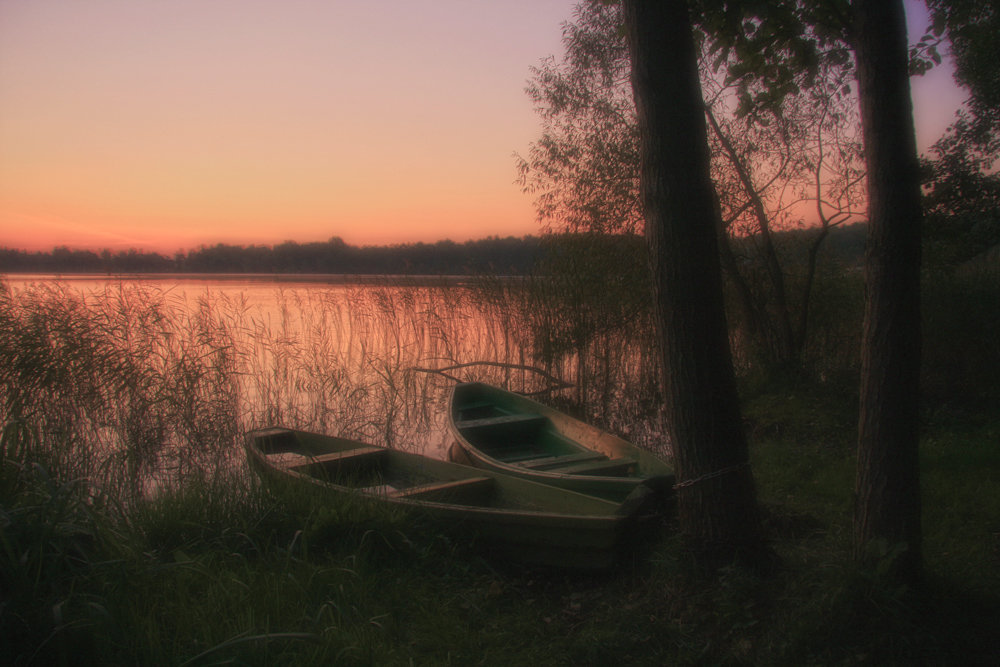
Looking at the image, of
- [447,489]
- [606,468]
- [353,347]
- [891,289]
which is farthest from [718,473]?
[353,347]

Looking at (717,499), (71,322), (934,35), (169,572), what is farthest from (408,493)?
Result: (71,322)

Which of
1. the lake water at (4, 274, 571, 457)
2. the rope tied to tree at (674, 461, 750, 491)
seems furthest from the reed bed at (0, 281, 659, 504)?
the rope tied to tree at (674, 461, 750, 491)

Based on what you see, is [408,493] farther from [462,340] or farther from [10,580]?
[462,340]

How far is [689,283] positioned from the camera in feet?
10.9

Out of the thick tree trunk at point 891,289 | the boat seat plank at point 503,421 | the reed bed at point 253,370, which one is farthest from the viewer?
the reed bed at point 253,370

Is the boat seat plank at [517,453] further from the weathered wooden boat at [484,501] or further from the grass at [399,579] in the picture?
the grass at [399,579]

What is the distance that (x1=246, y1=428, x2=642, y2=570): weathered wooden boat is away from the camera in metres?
3.85

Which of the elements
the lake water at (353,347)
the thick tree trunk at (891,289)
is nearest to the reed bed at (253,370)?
the lake water at (353,347)

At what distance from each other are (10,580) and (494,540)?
2.51 meters

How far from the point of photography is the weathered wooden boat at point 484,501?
3.85m

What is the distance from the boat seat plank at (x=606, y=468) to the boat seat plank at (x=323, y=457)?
1.57 m

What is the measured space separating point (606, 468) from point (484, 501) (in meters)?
0.93

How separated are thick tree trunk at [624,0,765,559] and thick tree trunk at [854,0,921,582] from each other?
646mm

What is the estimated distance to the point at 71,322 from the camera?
7.87m
